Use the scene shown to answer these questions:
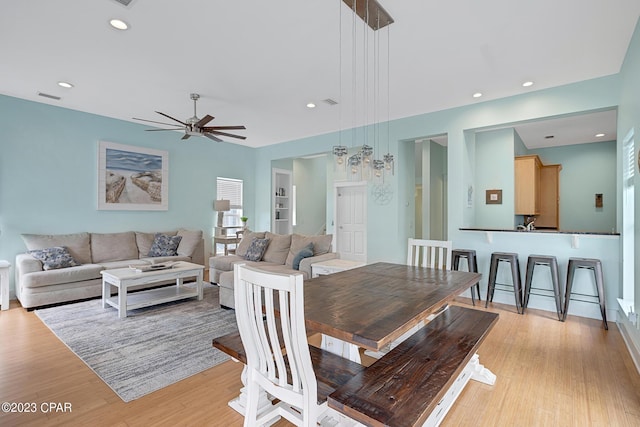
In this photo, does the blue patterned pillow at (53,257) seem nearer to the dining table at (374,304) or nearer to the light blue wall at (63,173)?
the light blue wall at (63,173)

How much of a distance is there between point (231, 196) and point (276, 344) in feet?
20.3

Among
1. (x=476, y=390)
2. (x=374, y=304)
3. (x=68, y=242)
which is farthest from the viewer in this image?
(x=68, y=242)

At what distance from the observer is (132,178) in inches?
216

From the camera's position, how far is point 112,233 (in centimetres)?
519

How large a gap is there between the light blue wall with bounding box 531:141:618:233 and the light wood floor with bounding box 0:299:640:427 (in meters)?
5.06

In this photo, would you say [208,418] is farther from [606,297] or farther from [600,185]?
[600,185]

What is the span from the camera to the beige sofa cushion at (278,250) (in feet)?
15.4

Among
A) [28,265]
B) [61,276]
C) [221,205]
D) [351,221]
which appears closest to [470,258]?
[351,221]

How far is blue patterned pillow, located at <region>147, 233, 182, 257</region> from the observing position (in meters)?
5.23

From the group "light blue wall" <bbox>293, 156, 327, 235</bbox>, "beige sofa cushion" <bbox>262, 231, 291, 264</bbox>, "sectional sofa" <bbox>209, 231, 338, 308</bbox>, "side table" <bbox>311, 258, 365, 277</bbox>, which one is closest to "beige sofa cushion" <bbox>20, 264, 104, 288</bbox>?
"sectional sofa" <bbox>209, 231, 338, 308</bbox>

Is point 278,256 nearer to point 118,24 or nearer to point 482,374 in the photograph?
point 482,374

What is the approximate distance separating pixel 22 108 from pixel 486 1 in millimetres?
5903

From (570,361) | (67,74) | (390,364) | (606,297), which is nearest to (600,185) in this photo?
(606,297)

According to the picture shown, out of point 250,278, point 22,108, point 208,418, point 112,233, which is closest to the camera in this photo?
point 250,278
